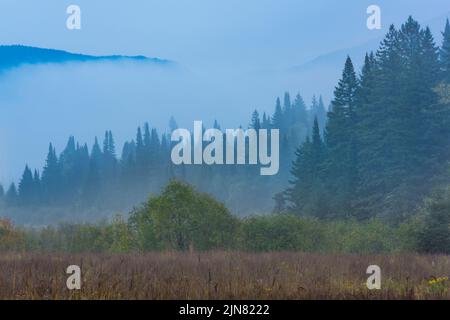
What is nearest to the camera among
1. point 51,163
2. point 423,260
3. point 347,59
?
point 423,260

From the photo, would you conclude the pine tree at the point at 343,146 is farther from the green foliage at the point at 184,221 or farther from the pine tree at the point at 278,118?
the pine tree at the point at 278,118

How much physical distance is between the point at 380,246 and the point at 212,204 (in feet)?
29.1

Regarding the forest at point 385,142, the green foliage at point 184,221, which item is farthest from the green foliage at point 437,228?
the green foliage at point 184,221

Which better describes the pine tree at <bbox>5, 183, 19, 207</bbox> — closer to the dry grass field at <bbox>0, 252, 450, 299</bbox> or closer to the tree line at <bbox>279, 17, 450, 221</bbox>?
the tree line at <bbox>279, 17, 450, 221</bbox>

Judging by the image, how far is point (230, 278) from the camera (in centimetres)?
1070

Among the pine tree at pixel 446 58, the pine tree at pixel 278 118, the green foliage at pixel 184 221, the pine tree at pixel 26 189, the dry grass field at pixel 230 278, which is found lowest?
the dry grass field at pixel 230 278

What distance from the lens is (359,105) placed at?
5088 cm

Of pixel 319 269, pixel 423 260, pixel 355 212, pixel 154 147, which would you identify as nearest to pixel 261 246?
pixel 423 260

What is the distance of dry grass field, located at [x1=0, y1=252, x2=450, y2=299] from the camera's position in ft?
28.9

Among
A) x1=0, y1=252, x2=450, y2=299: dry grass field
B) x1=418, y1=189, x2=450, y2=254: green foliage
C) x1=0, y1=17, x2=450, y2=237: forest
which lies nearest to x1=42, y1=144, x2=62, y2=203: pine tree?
x1=0, y1=17, x2=450, y2=237: forest

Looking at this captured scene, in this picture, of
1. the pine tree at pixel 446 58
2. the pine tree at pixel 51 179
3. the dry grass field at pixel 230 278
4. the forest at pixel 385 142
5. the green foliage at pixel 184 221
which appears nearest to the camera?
the dry grass field at pixel 230 278

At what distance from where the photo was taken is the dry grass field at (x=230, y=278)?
8.80 metres

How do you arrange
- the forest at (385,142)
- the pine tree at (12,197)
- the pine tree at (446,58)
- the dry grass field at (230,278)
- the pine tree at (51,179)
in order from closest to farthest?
the dry grass field at (230,278) < the forest at (385,142) < the pine tree at (446,58) < the pine tree at (51,179) < the pine tree at (12,197)
